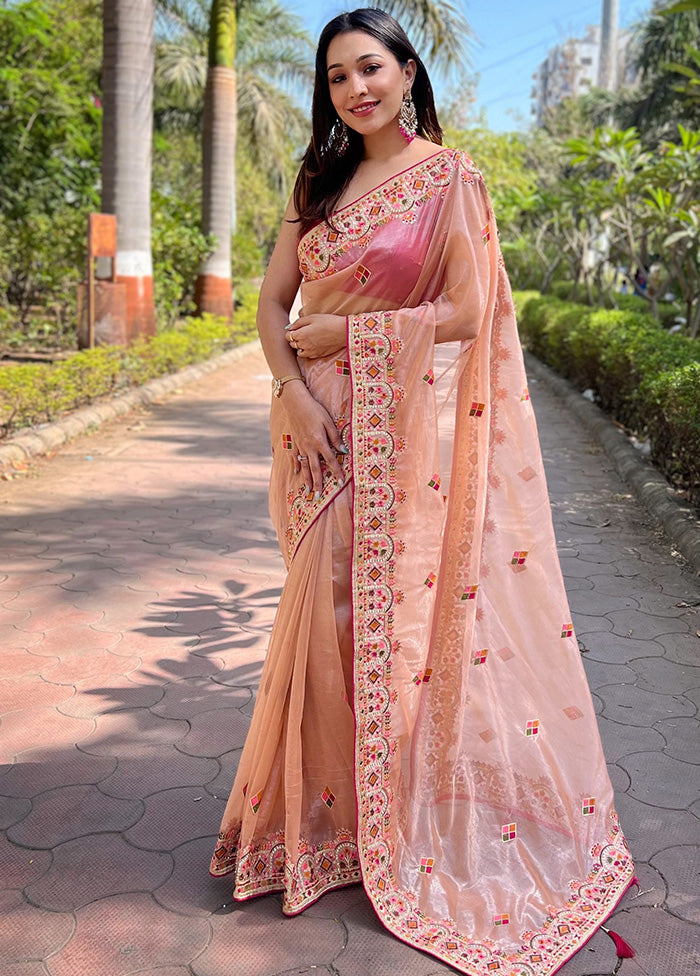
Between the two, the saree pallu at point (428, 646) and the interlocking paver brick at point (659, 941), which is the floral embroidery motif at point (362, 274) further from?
the interlocking paver brick at point (659, 941)

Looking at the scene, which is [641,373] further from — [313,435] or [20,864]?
[20,864]

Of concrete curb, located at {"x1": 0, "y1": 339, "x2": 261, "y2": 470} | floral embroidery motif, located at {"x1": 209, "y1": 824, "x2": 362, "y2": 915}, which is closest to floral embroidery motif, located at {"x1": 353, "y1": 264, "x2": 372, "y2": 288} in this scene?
floral embroidery motif, located at {"x1": 209, "y1": 824, "x2": 362, "y2": 915}

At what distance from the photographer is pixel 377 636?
1933mm

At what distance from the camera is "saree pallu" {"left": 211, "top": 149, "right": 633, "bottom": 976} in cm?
191

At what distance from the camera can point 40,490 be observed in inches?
219

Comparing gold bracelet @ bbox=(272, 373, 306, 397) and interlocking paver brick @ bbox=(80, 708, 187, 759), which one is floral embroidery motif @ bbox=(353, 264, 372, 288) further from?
interlocking paver brick @ bbox=(80, 708, 187, 759)

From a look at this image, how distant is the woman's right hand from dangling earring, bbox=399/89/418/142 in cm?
57

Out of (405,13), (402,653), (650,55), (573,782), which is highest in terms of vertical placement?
(650,55)

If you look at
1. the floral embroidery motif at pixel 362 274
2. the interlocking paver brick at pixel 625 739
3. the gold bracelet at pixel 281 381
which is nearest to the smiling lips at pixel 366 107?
the floral embroidery motif at pixel 362 274

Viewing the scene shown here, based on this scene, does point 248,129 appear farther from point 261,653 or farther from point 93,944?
point 93,944

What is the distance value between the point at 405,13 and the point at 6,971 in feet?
40.8

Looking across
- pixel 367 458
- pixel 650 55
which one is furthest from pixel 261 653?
pixel 650 55

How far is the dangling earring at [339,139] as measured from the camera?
6.61 feet

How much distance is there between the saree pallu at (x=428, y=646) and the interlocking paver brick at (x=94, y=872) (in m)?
0.17
